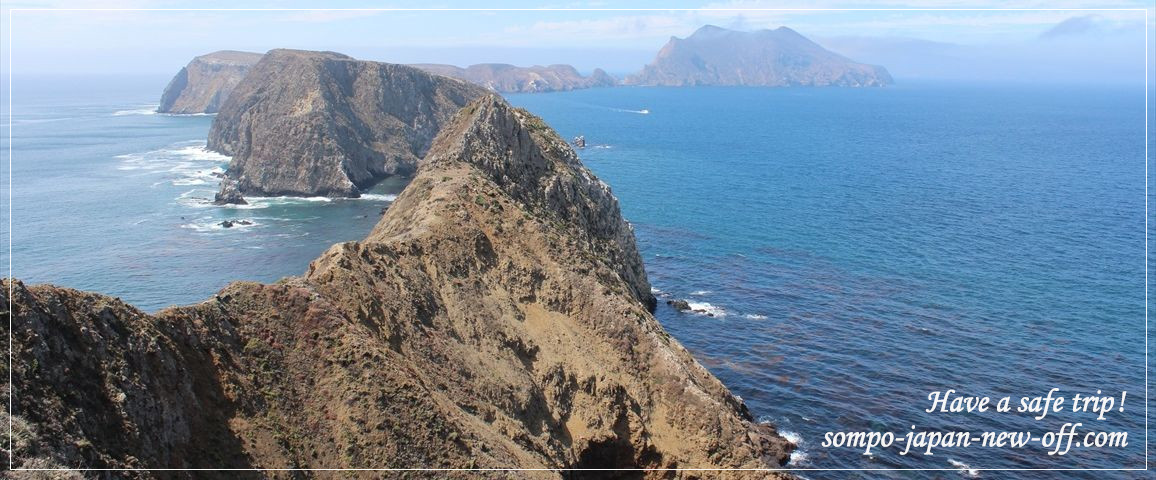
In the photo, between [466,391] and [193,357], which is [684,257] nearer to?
[466,391]

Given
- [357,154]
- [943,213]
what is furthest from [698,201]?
[357,154]

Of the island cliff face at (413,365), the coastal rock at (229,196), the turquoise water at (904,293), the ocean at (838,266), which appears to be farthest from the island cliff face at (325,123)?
→ the island cliff face at (413,365)

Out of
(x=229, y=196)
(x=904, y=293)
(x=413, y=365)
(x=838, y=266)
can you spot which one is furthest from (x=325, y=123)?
(x=413, y=365)

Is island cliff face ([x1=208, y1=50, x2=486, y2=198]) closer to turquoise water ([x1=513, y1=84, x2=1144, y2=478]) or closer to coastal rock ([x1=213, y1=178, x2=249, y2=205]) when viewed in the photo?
coastal rock ([x1=213, y1=178, x2=249, y2=205])

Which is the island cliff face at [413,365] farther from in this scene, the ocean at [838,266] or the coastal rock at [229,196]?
the coastal rock at [229,196]

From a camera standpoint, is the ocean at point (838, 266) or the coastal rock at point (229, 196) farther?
the coastal rock at point (229, 196)
